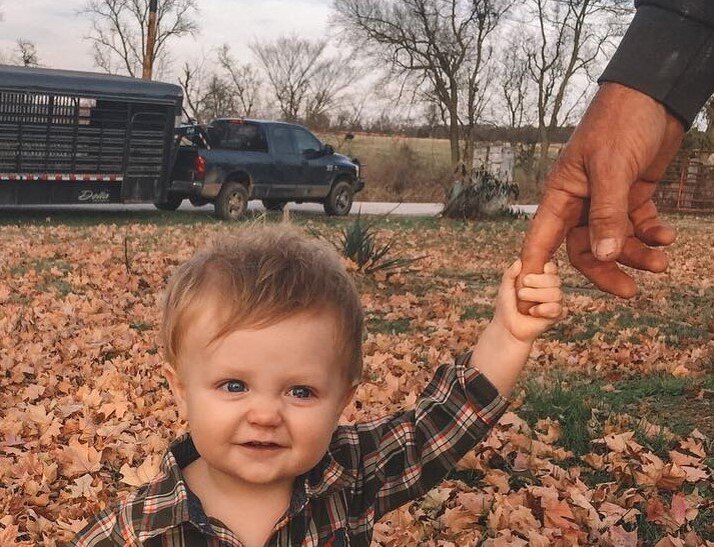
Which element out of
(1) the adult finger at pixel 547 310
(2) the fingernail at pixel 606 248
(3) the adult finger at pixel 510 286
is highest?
(2) the fingernail at pixel 606 248

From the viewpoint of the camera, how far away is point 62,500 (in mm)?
3525

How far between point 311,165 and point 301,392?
15123 millimetres

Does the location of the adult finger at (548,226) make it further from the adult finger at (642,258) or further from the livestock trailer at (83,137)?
the livestock trailer at (83,137)

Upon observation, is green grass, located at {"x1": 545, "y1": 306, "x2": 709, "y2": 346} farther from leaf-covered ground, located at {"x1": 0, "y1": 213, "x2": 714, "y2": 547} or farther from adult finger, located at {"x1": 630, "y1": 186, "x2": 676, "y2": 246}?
adult finger, located at {"x1": 630, "y1": 186, "x2": 676, "y2": 246}

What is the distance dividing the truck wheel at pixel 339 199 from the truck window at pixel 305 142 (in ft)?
3.23

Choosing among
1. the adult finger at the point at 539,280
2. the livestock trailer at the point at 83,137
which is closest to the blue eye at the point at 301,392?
the adult finger at the point at 539,280

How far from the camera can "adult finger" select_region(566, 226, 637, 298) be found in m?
1.87

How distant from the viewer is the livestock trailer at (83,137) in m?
13.0

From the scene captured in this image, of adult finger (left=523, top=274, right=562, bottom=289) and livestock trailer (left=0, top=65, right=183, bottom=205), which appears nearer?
adult finger (left=523, top=274, right=562, bottom=289)

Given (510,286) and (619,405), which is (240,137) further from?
(510,286)

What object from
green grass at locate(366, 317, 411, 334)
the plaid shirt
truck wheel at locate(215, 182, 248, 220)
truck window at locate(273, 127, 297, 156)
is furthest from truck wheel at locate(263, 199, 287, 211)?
the plaid shirt

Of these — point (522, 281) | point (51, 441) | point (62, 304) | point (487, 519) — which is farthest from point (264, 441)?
point (62, 304)

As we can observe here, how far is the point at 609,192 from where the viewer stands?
1672mm

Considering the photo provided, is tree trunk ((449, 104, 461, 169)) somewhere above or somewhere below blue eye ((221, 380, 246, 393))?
above
